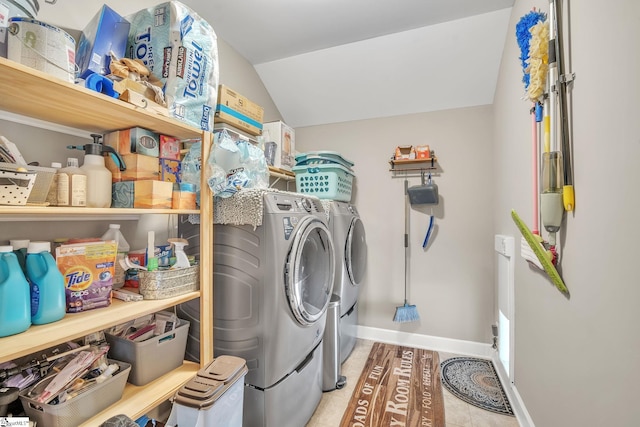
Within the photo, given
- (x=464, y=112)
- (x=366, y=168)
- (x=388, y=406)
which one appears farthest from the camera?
(x=366, y=168)

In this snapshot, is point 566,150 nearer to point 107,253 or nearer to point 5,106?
point 107,253

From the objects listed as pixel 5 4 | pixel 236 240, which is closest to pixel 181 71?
pixel 5 4

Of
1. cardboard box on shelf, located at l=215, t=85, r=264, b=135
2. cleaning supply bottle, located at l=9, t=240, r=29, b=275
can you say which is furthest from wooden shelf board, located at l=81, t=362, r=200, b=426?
cardboard box on shelf, located at l=215, t=85, r=264, b=135

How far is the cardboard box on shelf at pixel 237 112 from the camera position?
1671mm

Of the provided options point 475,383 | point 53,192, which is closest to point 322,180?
point 53,192

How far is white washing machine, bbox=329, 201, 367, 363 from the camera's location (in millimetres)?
2199

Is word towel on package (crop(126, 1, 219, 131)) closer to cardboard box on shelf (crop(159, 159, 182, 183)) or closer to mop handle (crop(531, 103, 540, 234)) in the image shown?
cardboard box on shelf (crop(159, 159, 182, 183))

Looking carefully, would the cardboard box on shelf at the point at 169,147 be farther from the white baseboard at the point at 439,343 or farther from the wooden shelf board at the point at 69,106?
the white baseboard at the point at 439,343

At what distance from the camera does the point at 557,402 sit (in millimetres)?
1152

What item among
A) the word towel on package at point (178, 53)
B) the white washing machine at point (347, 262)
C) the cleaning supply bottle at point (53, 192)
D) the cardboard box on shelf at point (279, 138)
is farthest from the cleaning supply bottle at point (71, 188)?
the cardboard box on shelf at point (279, 138)

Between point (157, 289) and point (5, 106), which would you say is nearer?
point (5, 106)

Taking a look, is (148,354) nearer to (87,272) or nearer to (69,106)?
(87,272)

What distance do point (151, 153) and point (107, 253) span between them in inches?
17.8

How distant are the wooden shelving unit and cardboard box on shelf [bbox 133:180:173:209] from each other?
39 mm
